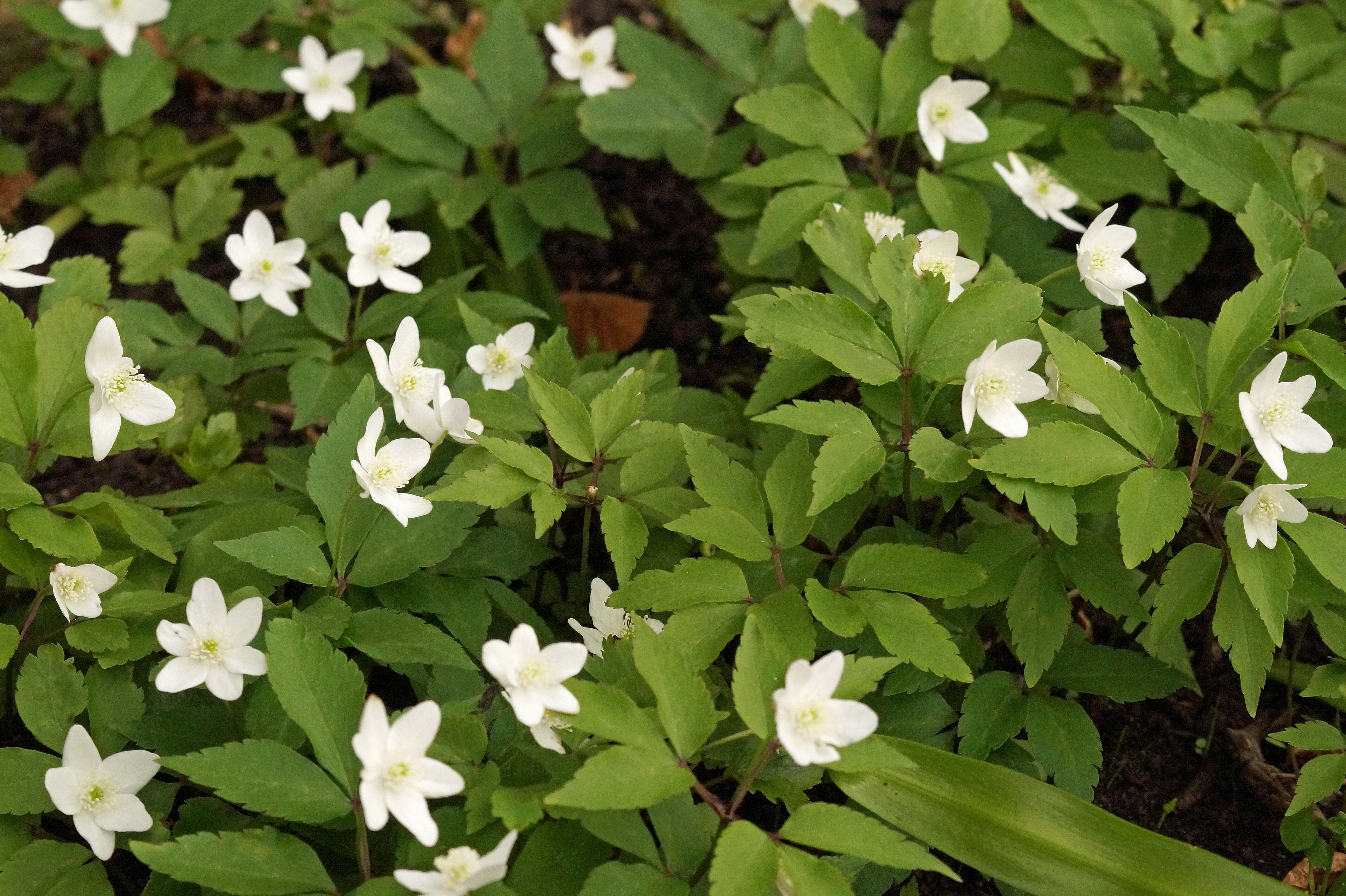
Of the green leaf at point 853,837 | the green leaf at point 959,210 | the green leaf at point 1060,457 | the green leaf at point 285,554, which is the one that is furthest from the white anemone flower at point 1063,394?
the green leaf at point 285,554

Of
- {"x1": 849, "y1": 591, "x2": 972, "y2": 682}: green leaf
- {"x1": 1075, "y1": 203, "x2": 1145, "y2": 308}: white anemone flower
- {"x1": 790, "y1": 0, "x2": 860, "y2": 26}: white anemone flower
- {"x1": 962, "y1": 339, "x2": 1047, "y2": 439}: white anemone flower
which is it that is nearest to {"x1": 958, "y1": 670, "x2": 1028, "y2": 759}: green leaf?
{"x1": 849, "y1": 591, "x2": 972, "y2": 682}: green leaf

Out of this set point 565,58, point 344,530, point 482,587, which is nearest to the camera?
point 344,530

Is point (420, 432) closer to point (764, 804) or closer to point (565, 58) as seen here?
point (764, 804)

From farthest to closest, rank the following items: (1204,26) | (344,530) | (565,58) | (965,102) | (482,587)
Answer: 1. (565,58)
2. (1204,26)
3. (965,102)
4. (482,587)
5. (344,530)

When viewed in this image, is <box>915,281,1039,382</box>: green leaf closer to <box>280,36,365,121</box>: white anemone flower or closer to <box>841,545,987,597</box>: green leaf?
<box>841,545,987,597</box>: green leaf

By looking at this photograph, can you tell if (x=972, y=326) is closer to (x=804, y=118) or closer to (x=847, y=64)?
(x=804, y=118)

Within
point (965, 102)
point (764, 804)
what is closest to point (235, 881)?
point (764, 804)

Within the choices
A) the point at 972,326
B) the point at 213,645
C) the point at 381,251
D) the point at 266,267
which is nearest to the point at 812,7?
the point at 381,251

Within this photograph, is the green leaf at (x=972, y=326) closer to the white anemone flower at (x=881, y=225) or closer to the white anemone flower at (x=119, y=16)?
the white anemone flower at (x=881, y=225)
